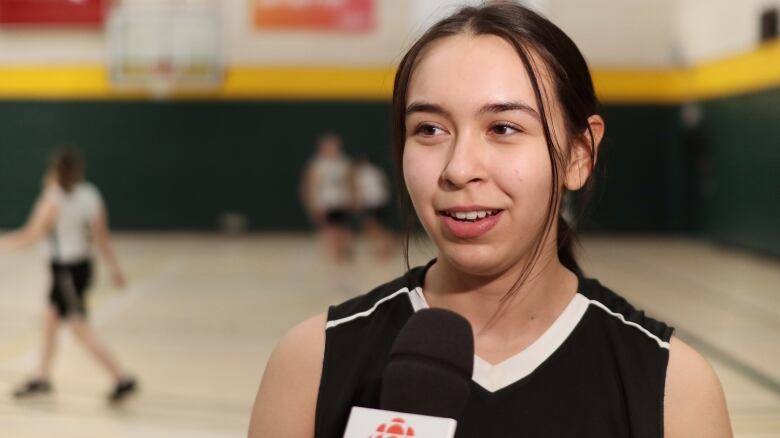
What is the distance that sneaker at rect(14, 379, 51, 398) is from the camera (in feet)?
24.1

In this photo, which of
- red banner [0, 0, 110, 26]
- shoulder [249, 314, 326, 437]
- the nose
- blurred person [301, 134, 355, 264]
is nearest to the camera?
the nose

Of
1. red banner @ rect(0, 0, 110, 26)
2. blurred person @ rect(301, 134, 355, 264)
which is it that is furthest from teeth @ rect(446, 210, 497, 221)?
red banner @ rect(0, 0, 110, 26)

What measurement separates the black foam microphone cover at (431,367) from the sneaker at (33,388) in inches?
253

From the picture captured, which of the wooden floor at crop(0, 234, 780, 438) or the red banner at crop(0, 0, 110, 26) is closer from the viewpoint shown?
the wooden floor at crop(0, 234, 780, 438)

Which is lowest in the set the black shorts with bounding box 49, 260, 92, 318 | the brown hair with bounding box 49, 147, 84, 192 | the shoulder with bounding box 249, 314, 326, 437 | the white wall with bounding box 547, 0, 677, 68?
the black shorts with bounding box 49, 260, 92, 318

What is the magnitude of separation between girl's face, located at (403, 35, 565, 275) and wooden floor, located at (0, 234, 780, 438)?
11.4 ft

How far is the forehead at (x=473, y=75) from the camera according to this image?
1539mm

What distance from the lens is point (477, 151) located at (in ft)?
5.04

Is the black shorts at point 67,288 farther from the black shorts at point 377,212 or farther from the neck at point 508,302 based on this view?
the black shorts at point 377,212

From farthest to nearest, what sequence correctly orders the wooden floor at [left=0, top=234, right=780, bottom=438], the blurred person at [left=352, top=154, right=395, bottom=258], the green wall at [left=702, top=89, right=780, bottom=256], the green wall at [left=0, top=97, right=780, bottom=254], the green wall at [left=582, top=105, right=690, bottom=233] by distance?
the green wall at [left=0, top=97, right=780, bottom=254], the green wall at [left=582, top=105, right=690, bottom=233], the blurred person at [left=352, top=154, right=395, bottom=258], the green wall at [left=702, top=89, right=780, bottom=256], the wooden floor at [left=0, top=234, right=780, bottom=438]

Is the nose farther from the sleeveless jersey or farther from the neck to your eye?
the sleeveless jersey

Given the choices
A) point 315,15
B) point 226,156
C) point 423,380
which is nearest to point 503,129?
point 423,380

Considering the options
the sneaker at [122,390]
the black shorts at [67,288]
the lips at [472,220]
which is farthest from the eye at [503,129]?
the black shorts at [67,288]

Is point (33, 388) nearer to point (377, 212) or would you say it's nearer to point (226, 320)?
point (226, 320)
